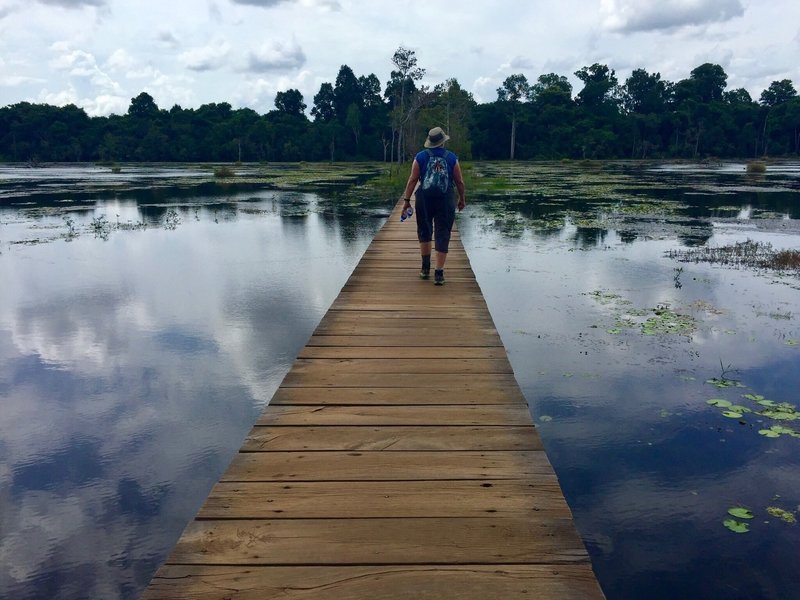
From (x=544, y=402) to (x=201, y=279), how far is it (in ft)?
24.7

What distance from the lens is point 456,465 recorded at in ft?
9.96

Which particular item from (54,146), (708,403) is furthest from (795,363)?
(54,146)

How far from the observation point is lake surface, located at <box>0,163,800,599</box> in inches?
140

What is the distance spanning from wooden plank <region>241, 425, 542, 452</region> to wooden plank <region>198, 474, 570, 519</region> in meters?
0.38

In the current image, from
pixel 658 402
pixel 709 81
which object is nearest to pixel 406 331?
pixel 658 402

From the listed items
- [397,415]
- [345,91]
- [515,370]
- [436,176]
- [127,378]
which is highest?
[345,91]

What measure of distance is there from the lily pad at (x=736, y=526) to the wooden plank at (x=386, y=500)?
1.59 m

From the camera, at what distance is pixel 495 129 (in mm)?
94250

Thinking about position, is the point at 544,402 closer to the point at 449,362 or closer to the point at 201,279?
the point at 449,362

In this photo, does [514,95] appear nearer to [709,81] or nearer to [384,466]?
[709,81]

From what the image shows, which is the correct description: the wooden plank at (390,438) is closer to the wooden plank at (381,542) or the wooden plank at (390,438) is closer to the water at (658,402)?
the wooden plank at (381,542)

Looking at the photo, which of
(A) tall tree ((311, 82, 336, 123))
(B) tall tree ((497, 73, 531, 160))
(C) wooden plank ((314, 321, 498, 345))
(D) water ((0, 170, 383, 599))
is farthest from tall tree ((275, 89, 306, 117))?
(C) wooden plank ((314, 321, 498, 345))

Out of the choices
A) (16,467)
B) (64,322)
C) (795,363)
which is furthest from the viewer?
(64,322)

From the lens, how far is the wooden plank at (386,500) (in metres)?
2.62
